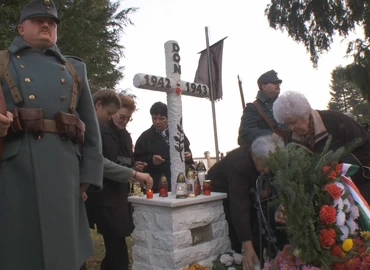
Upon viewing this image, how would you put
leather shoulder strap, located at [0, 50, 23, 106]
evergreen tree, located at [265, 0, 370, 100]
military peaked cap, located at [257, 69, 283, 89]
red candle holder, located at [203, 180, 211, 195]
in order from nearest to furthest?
leather shoulder strap, located at [0, 50, 23, 106] → red candle holder, located at [203, 180, 211, 195] → military peaked cap, located at [257, 69, 283, 89] → evergreen tree, located at [265, 0, 370, 100]

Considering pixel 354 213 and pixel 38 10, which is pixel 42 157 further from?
pixel 354 213

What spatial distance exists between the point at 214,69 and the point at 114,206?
2.92 metres

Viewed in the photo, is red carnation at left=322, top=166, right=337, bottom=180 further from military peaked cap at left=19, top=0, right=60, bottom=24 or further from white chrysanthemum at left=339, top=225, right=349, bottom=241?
military peaked cap at left=19, top=0, right=60, bottom=24

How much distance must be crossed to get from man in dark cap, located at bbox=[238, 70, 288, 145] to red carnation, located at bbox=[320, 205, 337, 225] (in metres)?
1.39

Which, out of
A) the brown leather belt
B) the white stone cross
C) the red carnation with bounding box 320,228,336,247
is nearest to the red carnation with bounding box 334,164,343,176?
the red carnation with bounding box 320,228,336,247

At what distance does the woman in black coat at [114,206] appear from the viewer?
286 cm

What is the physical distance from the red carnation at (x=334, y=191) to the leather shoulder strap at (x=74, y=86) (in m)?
1.45

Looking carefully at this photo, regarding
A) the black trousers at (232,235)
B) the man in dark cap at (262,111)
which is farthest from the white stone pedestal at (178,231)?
the man in dark cap at (262,111)

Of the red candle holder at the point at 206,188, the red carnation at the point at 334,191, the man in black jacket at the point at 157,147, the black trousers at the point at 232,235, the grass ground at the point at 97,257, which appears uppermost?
the man in black jacket at the point at 157,147

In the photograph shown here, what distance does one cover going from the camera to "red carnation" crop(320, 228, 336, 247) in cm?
203

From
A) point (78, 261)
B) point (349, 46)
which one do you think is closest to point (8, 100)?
point (78, 261)

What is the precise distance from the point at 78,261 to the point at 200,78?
3.80 meters

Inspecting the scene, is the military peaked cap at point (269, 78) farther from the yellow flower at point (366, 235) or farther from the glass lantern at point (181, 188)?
the yellow flower at point (366, 235)

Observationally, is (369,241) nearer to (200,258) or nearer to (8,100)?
(200,258)
